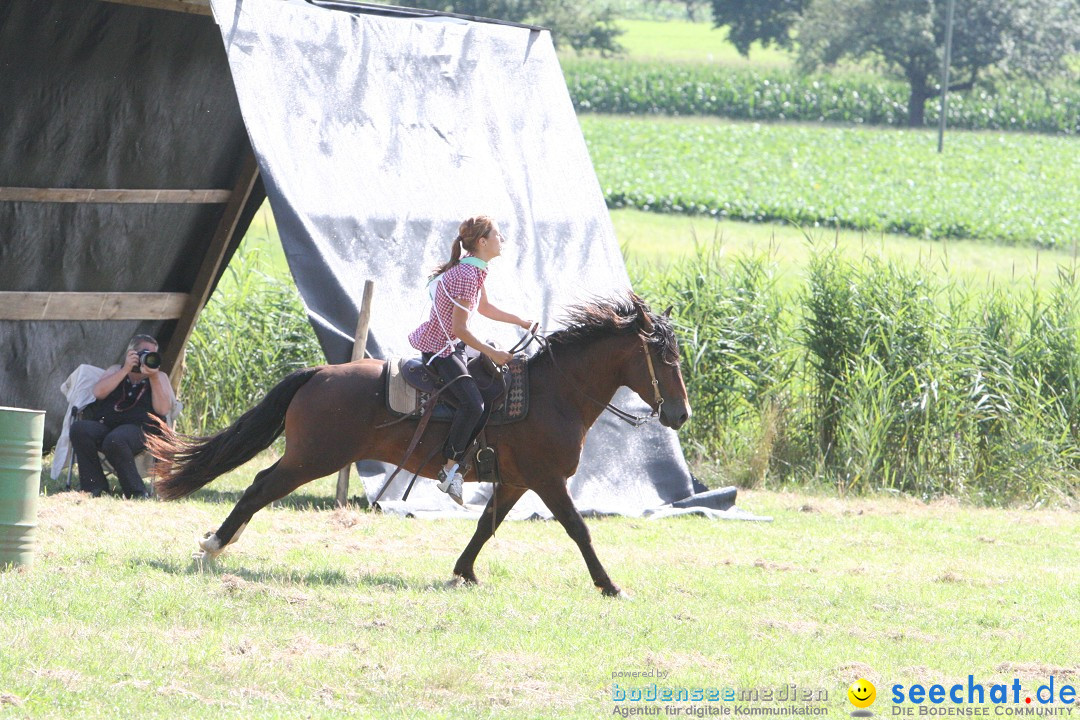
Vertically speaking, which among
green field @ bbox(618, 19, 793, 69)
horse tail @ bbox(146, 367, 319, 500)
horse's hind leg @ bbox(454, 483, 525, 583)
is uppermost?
horse tail @ bbox(146, 367, 319, 500)

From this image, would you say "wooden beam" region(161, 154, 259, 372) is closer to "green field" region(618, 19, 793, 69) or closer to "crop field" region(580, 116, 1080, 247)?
"crop field" region(580, 116, 1080, 247)

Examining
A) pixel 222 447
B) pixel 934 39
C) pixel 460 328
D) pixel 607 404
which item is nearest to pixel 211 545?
pixel 222 447

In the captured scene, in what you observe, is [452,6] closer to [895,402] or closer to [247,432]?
[895,402]

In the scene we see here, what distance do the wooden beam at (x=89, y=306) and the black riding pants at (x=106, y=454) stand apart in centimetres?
118

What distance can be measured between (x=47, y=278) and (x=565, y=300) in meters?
4.14

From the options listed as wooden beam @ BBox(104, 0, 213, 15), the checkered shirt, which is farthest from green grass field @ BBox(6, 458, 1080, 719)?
wooden beam @ BBox(104, 0, 213, 15)

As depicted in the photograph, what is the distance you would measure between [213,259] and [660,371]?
15.6ft

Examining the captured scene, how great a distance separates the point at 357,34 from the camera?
9617mm

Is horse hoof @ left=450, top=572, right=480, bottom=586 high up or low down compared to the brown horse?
down

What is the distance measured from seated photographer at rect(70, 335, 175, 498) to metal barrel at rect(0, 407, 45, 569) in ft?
8.66

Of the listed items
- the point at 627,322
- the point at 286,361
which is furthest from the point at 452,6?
the point at 627,322

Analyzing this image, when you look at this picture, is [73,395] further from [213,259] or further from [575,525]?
[575,525]

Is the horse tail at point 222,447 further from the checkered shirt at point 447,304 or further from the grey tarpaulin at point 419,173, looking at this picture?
the grey tarpaulin at point 419,173

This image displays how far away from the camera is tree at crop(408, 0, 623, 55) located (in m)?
59.7
